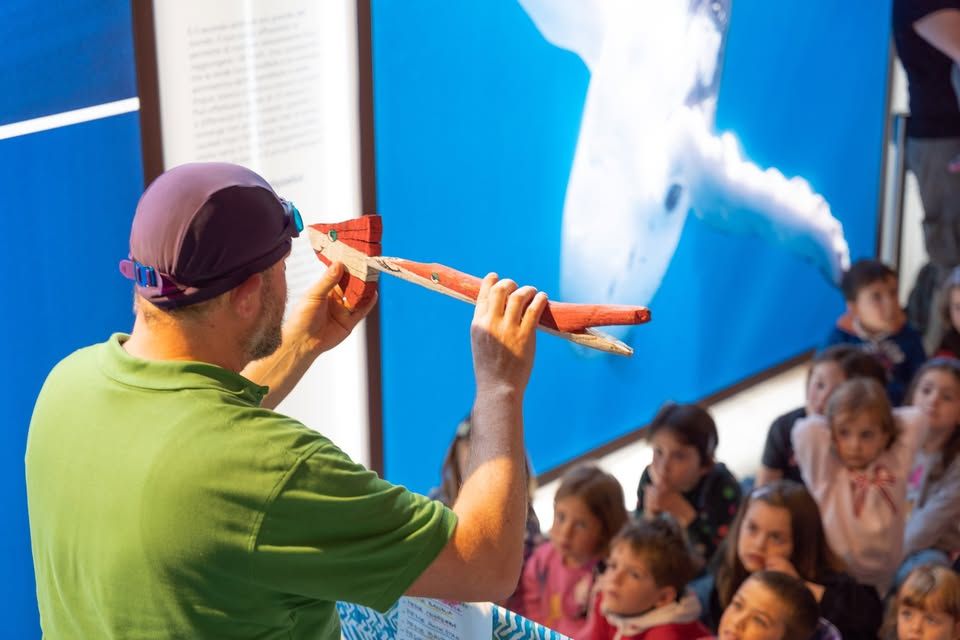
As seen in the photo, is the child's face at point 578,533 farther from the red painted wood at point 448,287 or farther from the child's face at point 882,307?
the child's face at point 882,307

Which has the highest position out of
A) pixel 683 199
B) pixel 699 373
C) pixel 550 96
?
pixel 550 96

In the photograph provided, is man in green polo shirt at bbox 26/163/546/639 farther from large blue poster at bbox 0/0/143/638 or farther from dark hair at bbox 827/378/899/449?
dark hair at bbox 827/378/899/449

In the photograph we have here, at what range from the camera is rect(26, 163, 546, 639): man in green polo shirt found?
1.24 m

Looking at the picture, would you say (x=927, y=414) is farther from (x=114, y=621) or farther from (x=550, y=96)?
(x=114, y=621)

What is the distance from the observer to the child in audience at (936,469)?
3342 millimetres

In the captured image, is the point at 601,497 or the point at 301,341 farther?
the point at 601,497

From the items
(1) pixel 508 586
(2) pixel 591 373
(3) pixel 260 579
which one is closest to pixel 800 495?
(2) pixel 591 373

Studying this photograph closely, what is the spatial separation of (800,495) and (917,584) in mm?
370

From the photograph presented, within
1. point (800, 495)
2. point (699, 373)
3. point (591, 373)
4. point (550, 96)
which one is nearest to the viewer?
point (800, 495)

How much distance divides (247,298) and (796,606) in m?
1.60

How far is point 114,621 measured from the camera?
1.30 m

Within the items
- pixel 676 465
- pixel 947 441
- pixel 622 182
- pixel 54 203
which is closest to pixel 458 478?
pixel 676 465

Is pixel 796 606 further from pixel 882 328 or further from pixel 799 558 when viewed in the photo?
pixel 882 328

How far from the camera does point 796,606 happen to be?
2537 mm
